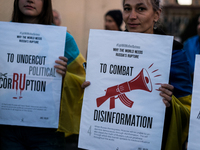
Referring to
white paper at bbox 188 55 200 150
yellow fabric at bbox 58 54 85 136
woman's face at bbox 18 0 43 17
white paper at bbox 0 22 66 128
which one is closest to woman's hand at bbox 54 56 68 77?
white paper at bbox 0 22 66 128

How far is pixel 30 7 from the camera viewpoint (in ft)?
7.26

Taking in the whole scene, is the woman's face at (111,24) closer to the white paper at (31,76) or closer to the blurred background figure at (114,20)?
the blurred background figure at (114,20)

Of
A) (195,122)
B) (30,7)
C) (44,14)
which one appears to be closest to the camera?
(195,122)

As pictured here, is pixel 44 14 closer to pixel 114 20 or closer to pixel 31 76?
pixel 31 76

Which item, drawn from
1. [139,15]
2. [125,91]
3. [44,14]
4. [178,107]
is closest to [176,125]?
[178,107]

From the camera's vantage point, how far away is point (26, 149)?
2.14m

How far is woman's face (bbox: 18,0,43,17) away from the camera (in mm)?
2203

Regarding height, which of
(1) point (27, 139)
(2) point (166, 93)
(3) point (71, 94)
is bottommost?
(1) point (27, 139)

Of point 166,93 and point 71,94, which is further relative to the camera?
point 71,94

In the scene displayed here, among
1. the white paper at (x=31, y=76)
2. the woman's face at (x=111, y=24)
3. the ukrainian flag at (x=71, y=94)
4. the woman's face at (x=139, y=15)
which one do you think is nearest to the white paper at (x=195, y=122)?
the woman's face at (x=139, y=15)

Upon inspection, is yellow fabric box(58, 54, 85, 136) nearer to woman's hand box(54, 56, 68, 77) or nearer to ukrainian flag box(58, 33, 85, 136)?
ukrainian flag box(58, 33, 85, 136)

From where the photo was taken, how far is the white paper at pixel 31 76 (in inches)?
81.0

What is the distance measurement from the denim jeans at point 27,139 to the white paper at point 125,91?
0.34 m

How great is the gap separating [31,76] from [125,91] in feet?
2.30
